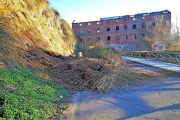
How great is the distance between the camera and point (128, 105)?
14.5 feet

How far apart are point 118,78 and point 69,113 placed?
347 centimetres

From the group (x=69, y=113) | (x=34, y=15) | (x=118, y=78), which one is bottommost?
(x=69, y=113)

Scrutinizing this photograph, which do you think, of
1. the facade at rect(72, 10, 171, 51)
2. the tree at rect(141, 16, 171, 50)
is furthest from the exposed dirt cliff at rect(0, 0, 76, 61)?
the facade at rect(72, 10, 171, 51)

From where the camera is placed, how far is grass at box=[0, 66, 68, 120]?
3.12 metres

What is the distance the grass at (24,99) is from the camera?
3.12m

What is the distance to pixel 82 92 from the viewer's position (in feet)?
19.1

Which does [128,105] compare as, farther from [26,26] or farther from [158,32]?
[158,32]

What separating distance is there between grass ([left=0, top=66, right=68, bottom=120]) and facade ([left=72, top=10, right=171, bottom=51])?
41.9 meters

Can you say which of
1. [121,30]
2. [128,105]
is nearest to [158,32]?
[121,30]

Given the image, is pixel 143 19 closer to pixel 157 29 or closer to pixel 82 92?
pixel 157 29

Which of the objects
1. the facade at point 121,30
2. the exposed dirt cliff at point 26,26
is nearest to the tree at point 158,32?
the facade at point 121,30

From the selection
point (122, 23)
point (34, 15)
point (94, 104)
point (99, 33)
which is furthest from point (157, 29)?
point (94, 104)

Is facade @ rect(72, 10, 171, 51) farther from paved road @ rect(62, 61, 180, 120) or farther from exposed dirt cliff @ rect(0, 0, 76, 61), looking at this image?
paved road @ rect(62, 61, 180, 120)

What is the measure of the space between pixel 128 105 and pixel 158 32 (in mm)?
39294
